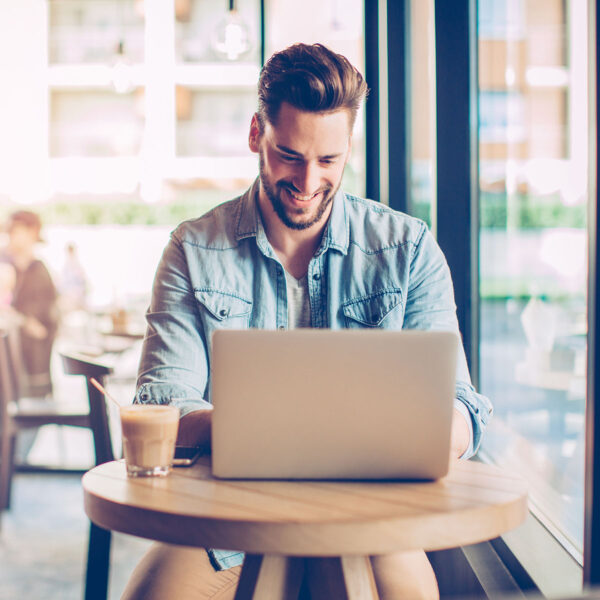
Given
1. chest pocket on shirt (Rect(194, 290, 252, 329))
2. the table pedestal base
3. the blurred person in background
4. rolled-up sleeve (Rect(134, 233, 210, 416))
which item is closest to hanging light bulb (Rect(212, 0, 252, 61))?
the blurred person in background

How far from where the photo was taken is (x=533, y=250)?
1809 mm

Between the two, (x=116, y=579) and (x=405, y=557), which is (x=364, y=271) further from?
(x=116, y=579)

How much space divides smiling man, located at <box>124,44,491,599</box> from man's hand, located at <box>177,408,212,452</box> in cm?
20

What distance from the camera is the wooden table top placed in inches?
29.8

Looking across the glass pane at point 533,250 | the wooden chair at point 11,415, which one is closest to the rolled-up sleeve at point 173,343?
the glass pane at point 533,250

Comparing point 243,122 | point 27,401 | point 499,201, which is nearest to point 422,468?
point 499,201

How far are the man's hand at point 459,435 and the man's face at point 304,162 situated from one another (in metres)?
0.53

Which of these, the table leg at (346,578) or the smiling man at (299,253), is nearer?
the table leg at (346,578)

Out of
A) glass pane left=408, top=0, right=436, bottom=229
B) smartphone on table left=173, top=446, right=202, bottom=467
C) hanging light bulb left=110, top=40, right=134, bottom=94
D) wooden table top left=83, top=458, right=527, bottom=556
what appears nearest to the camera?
wooden table top left=83, top=458, right=527, bottom=556

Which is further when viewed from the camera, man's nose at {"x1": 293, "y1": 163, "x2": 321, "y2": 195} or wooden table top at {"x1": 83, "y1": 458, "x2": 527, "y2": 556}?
man's nose at {"x1": 293, "y1": 163, "x2": 321, "y2": 195}

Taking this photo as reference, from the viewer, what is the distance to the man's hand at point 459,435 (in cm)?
108

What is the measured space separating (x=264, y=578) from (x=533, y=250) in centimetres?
121

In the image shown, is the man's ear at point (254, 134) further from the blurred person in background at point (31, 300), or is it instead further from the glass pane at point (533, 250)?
the blurred person in background at point (31, 300)

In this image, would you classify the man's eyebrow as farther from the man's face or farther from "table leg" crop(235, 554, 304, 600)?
"table leg" crop(235, 554, 304, 600)
